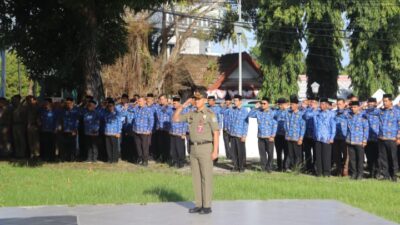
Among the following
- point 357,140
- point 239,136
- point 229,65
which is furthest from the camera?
point 229,65

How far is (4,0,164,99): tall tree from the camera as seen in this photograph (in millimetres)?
17203

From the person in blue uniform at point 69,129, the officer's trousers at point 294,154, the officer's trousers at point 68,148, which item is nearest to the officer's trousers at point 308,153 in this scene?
the officer's trousers at point 294,154

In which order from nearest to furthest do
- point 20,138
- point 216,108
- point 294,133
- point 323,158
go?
point 323,158, point 294,133, point 216,108, point 20,138

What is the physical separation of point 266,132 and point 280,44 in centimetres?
2664

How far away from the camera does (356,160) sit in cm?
1470

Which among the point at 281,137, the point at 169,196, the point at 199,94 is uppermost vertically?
the point at 199,94

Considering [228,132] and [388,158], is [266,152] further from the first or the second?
[388,158]

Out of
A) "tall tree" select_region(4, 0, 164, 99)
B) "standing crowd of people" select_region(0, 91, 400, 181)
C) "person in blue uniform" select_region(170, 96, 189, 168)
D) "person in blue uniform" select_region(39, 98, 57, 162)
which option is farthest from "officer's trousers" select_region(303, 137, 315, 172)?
"person in blue uniform" select_region(39, 98, 57, 162)

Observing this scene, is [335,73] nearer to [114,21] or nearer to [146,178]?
[114,21]

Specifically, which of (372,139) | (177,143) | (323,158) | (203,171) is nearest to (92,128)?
(177,143)

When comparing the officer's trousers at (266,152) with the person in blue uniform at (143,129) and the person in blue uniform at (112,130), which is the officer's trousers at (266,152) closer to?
the person in blue uniform at (143,129)

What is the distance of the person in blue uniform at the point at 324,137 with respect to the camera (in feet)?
49.3

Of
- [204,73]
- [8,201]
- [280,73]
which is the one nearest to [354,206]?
[8,201]

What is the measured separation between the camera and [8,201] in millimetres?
10633
